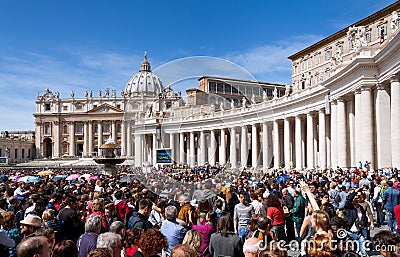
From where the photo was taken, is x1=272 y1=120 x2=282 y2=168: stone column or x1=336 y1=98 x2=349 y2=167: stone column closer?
x1=336 y1=98 x2=349 y2=167: stone column

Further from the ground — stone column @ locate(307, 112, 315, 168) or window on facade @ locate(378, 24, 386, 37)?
window on facade @ locate(378, 24, 386, 37)

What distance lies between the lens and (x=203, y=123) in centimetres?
6838

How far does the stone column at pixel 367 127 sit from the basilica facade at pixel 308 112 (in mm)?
75

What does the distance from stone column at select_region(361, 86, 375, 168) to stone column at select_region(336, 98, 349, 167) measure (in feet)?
13.6

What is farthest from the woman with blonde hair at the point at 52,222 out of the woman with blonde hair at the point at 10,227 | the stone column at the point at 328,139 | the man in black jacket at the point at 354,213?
the stone column at the point at 328,139

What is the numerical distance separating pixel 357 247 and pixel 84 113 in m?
149

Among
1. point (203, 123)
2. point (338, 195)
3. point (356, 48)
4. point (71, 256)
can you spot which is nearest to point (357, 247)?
point (71, 256)

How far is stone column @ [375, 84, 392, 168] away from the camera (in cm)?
3011

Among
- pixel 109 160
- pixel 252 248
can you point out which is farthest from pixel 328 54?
pixel 252 248

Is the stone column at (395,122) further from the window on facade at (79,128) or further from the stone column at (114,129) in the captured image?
the window on facade at (79,128)

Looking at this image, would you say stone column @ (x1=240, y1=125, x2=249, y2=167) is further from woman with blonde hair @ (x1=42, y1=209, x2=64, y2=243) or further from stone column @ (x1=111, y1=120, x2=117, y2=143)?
stone column @ (x1=111, y1=120, x2=117, y2=143)

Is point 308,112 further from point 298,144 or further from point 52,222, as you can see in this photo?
point 52,222

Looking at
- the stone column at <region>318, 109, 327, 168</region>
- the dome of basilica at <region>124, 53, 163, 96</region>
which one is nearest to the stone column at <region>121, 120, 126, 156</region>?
the dome of basilica at <region>124, 53, 163, 96</region>

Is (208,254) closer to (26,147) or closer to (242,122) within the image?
(242,122)
